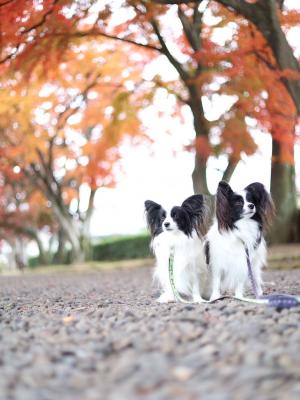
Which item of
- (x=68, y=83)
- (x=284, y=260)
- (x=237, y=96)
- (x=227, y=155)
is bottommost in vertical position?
(x=284, y=260)

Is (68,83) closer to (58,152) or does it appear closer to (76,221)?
(58,152)

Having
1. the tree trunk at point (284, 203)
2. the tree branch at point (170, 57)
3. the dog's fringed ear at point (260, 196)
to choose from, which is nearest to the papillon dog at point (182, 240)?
the dog's fringed ear at point (260, 196)

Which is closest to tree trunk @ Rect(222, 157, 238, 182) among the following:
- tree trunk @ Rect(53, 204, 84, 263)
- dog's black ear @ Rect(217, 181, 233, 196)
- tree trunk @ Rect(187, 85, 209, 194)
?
tree trunk @ Rect(187, 85, 209, 194)

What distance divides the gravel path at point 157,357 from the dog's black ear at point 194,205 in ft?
3.65

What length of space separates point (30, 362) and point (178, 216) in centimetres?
215

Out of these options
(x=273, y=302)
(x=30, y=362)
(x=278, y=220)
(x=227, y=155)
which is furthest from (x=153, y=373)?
(x=278, y=220)

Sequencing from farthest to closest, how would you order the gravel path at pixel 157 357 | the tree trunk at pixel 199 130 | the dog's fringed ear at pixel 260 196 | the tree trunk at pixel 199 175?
the tree trunk at pixel 199 175
the tree trunk at pixel 199 130
the dog's fringed ear at pixel 260 196
the gravel path at pixel 157 357

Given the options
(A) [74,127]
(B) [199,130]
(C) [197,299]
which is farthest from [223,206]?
(A) [74,127]

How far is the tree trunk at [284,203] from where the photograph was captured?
11.9m

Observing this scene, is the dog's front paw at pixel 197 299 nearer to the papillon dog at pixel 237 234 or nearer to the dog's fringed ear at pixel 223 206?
the papillon dog at pixel 237 234

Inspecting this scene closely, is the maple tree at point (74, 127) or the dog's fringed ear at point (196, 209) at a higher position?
the maple tree at point (74, 127)

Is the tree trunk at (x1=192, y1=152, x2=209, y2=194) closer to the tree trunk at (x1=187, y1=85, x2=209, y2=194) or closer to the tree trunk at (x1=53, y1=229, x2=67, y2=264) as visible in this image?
the tree trunk at (x1=187, y1=85, x2=209, y2=194)

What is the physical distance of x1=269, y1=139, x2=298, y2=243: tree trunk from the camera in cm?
1185

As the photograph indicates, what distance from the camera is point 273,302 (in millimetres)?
3574
